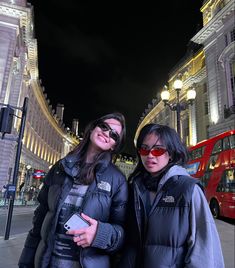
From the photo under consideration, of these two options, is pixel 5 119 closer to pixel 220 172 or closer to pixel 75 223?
pixel 75 223

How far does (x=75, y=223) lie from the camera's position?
69.8 inches

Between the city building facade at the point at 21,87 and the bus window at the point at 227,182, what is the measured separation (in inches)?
486

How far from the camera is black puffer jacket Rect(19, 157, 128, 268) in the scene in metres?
1.92

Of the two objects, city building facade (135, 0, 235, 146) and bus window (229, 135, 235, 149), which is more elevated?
city building facade (135, 0, 235, 146)

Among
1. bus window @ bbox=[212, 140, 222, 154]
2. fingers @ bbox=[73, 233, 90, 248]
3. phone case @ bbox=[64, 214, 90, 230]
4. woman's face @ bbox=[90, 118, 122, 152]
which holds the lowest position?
fingers @ bbox=[73, 233, 90, 248]

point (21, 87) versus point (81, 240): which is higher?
point (21, 87)

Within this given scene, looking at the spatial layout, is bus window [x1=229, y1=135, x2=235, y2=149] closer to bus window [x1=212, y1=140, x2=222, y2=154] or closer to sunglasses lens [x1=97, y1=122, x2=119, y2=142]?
bus window [x1=212, y1=140, x2=222, y2=154]

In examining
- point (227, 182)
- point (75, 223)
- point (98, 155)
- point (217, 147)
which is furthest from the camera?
point (217, 147)

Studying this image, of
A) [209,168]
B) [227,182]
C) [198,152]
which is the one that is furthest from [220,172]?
[198,152]

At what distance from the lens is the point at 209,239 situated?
1.79m

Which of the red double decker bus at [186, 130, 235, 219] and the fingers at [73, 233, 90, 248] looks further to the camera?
the red double decker bus at [186, 130, 235, 219]

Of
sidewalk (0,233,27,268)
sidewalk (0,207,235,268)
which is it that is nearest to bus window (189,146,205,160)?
sidewalk (0,207,235,268)

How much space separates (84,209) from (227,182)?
12.7 meters

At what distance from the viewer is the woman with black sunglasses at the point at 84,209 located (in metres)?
1.87
